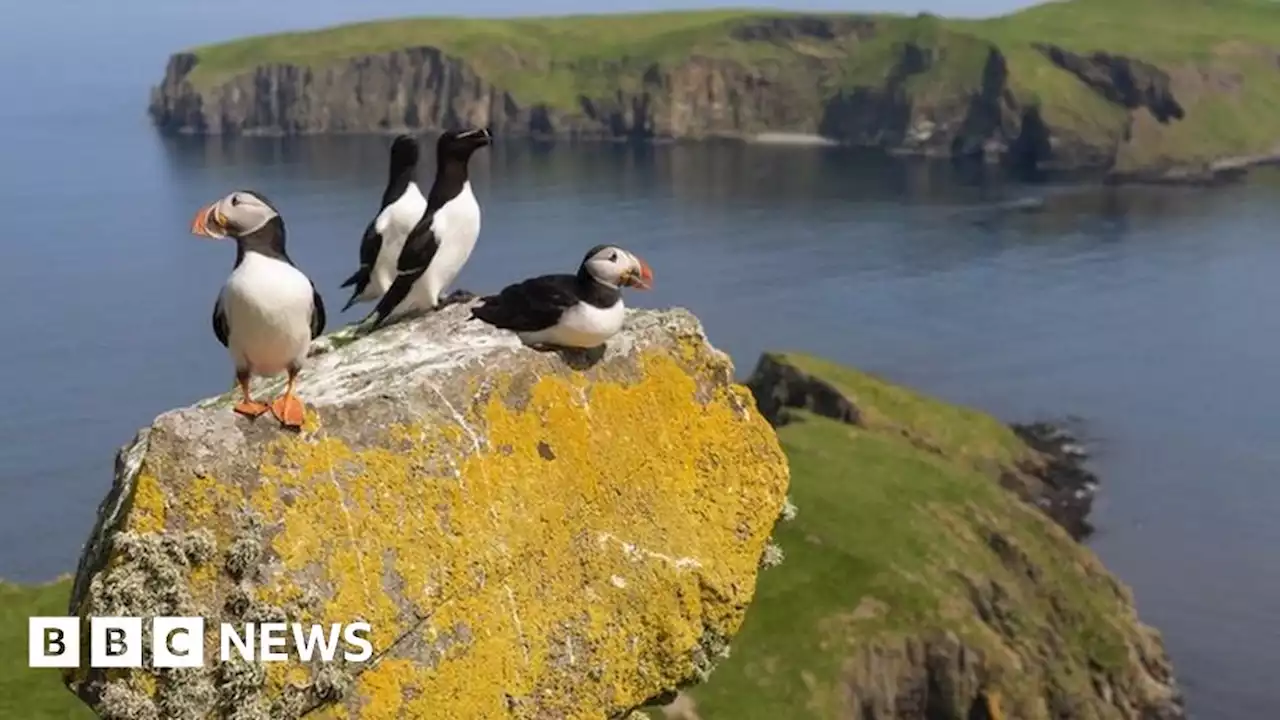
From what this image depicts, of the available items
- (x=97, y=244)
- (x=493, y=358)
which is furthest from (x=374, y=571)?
(x=97, y=244)

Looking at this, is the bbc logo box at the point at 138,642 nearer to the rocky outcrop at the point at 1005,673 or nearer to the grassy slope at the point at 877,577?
the grassy slope at the point at 877,577

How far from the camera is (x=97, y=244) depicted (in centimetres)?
16225

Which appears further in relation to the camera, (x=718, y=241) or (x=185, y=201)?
(x=185, y=201)

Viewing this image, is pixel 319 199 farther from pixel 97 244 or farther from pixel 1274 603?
pixel 1274 603

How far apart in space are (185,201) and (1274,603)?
16416 centimetres

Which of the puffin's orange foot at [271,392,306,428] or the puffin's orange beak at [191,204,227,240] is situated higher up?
the puffin's orange beak at [191,204,227,240]

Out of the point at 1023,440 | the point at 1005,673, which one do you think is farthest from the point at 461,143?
the point at 1023,440

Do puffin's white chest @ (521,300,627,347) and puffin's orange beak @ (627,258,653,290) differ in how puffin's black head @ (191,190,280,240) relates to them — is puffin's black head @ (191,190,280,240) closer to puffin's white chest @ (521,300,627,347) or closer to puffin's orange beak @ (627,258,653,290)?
puffin's white chest @ (521,300,627,347)

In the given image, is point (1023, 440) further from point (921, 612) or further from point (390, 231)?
point (390, 231)

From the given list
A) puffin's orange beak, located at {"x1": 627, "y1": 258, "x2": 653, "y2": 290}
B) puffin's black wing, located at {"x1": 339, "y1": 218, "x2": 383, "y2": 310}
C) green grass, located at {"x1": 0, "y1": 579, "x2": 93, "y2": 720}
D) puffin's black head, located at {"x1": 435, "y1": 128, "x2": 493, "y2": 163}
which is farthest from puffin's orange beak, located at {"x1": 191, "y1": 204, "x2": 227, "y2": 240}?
green grass, located at {"x1": 0, "y1": 579, "x2": 93, "y2": 720}

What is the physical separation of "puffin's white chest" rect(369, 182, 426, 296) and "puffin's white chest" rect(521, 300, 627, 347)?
11.2 feet

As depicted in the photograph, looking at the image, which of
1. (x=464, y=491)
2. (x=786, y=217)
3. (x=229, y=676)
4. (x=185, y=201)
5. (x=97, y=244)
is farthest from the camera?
(x=185, y=201)

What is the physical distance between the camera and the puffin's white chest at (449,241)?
599 inches

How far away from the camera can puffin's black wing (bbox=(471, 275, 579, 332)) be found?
13.5 metres
